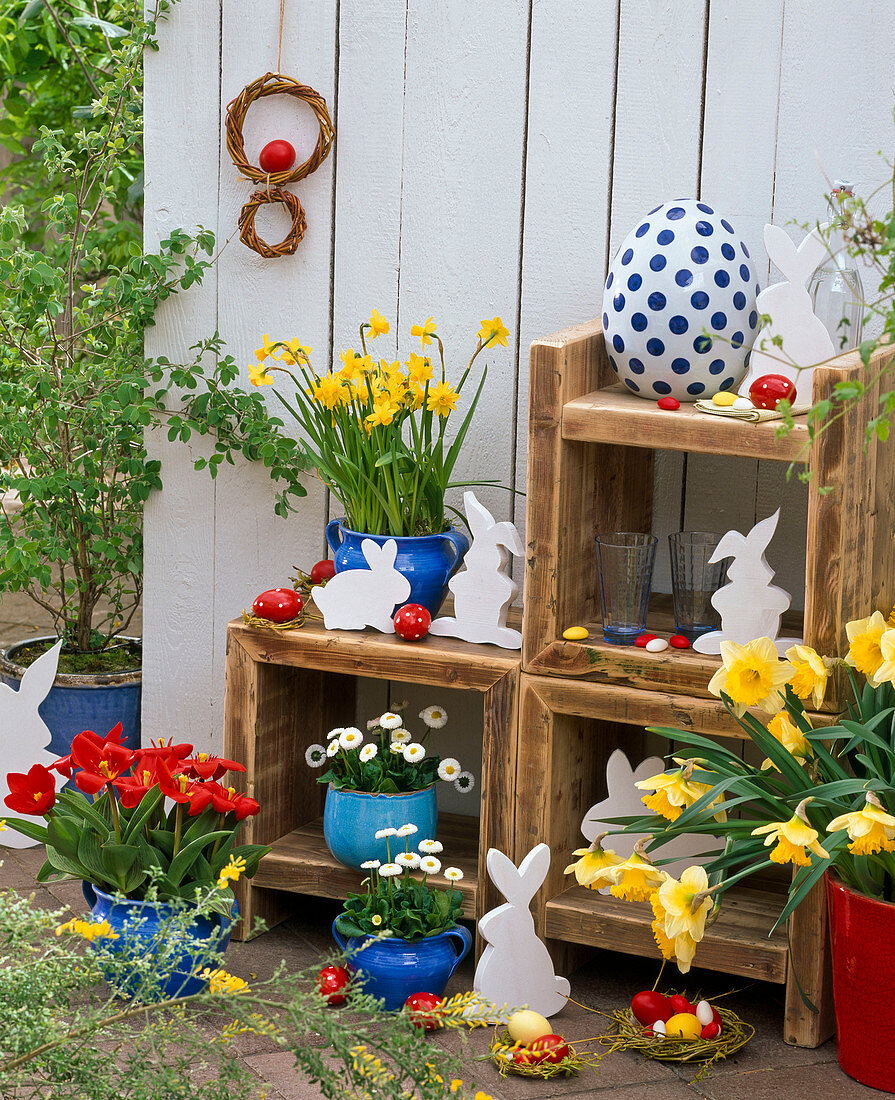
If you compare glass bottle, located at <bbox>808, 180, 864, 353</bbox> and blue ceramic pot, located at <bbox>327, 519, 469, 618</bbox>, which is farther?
blue ceramic pot, located at <bbox>327, 519, 469, 618</bbox>

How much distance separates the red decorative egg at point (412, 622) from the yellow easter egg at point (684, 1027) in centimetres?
71

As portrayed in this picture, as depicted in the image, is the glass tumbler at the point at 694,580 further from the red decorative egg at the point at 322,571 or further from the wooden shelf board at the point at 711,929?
the red decorative egg at the point at 322,571

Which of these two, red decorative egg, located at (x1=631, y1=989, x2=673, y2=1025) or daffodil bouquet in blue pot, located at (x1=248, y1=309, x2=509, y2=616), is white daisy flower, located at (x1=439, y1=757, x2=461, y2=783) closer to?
daffodil bouquet in blue pot, located at (x1=248, y1=309, x2=509, y2=616)

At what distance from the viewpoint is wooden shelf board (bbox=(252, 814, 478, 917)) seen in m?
2.34

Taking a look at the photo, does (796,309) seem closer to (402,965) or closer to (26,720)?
(402,965)

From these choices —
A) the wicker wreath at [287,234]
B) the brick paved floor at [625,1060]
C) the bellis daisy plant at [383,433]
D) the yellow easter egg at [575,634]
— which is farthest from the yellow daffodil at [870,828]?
the wicker wreath at [287,234]

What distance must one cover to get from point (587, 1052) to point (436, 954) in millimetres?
268

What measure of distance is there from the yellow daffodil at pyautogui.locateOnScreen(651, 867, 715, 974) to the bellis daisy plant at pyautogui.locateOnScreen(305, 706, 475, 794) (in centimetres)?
51

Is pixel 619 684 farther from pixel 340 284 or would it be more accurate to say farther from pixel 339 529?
pixel 340 284

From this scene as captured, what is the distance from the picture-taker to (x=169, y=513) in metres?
2.81

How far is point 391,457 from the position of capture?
2.27 meters

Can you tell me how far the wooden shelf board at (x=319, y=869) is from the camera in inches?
92.0

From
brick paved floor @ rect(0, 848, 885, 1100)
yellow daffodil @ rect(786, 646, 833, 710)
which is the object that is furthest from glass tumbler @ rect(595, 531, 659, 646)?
brick paved floor @ rect(0, 848, 885, 1100)

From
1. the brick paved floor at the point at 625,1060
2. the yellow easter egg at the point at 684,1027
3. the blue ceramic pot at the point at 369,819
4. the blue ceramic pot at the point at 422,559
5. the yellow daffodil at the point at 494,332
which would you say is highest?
the yellow daffodil at the point at 494,332
